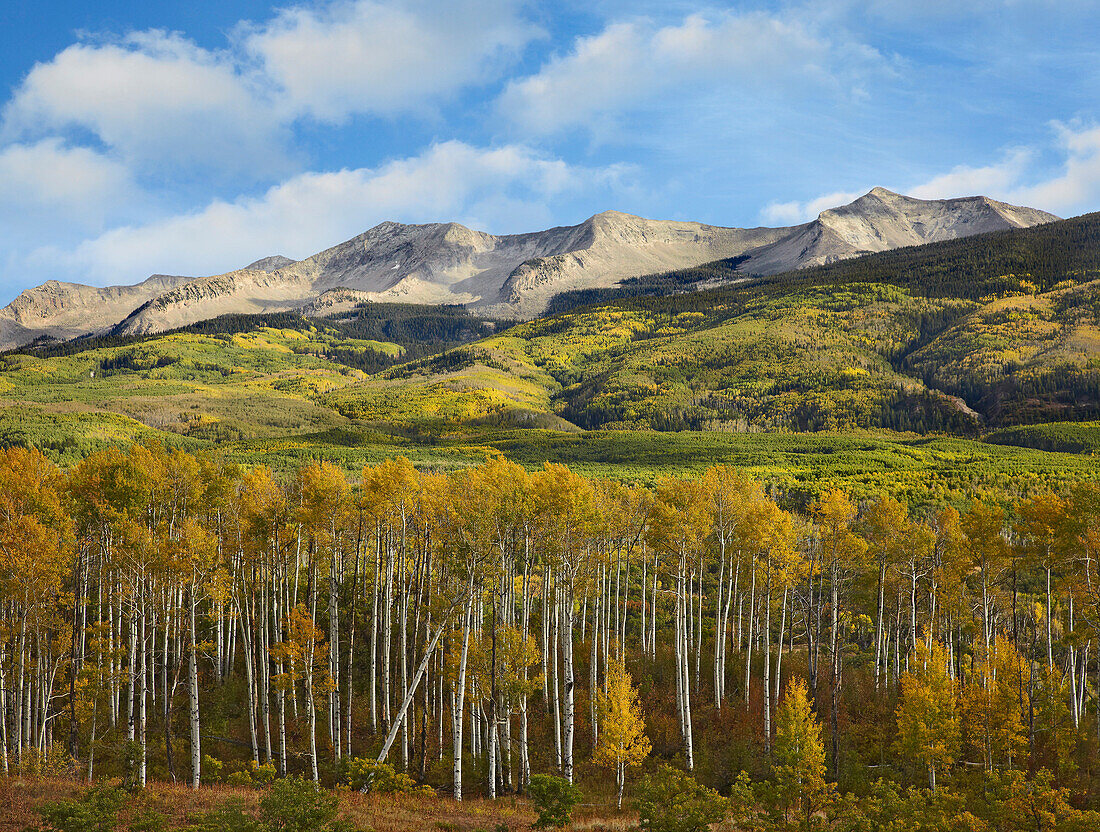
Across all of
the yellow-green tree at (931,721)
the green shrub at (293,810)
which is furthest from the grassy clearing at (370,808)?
the yellow-green tree at (931,721)

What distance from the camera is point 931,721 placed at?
39.8m

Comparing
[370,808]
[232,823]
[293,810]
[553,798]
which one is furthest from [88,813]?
[553,798]

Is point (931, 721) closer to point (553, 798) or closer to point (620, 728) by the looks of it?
point (620, 728)

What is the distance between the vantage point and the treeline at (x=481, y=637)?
3734 centimetres

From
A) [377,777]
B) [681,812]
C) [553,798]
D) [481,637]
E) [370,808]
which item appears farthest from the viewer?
[481,637]

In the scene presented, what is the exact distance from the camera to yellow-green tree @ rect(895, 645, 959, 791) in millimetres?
39406

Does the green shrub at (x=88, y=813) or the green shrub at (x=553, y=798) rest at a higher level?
the green shrub at (x=88, y=813)

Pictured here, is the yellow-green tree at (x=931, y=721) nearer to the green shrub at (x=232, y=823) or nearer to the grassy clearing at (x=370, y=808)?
the grassy clearing at (x=370, y=808)

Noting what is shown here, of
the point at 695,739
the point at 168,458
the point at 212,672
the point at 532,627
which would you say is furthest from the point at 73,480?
the point at 695,739

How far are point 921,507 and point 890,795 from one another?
90395 mm

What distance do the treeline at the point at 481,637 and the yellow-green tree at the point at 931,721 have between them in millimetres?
147

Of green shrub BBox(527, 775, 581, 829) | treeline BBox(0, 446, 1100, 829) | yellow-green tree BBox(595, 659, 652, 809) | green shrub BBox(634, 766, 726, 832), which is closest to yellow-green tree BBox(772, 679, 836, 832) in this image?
treeline BBox(0, 446, 1100, 829)

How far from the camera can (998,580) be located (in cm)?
5534

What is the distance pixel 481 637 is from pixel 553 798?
52.1 feet
